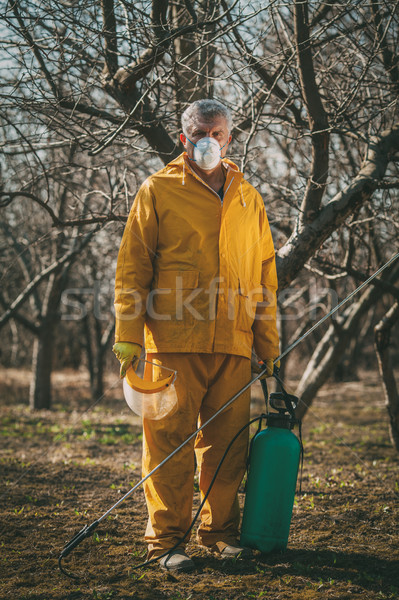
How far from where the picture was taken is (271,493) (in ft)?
9.13

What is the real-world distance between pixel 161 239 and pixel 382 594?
1.86m

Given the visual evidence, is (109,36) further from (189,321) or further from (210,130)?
(189,321)

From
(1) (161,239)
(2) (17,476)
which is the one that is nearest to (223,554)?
(1) (161,239)

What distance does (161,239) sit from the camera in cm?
290

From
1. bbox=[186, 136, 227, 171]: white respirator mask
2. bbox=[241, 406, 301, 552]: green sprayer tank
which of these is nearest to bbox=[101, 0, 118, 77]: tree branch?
bbox=[186, 136, 227, 171]: white respirator mask

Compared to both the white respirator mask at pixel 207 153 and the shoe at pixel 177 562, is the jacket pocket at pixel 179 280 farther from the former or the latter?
the shoe at pixel 177 562

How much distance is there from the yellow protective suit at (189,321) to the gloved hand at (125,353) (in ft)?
0.14

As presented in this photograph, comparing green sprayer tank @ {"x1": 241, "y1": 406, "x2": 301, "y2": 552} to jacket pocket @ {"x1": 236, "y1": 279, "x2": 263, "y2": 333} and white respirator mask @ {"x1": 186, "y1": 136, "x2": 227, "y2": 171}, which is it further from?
white respirator mask @ {"x1": 186, "y1": 136, "x2": 227, "y2": 171}

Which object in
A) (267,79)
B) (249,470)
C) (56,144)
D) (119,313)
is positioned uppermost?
(267,79)

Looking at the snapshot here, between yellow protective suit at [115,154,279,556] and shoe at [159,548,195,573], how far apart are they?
0.21 feet

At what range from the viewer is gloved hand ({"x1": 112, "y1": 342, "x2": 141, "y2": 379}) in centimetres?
280

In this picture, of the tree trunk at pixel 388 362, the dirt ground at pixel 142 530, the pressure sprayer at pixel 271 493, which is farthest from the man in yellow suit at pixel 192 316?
the tree trunk at pixel 388 362

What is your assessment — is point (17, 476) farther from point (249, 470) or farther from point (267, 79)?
point (267, 79)

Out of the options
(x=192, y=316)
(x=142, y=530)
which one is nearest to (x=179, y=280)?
(x=192, y=316)
